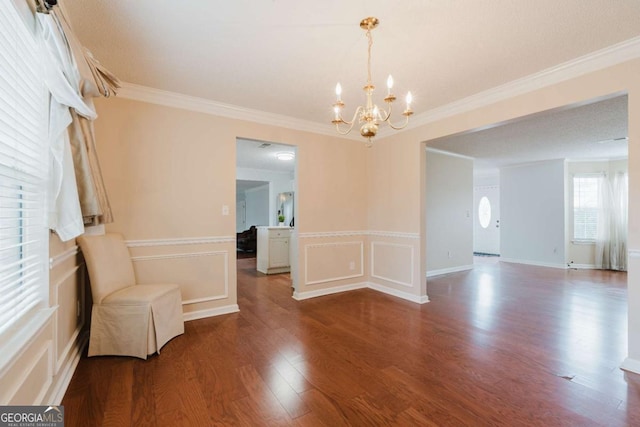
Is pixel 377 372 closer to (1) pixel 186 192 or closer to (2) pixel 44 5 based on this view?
(1) pixel 186 192

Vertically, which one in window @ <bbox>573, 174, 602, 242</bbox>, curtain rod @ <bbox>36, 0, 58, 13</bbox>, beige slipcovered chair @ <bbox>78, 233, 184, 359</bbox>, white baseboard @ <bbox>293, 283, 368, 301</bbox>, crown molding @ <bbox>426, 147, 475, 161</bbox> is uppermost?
crown molding @ <bbox>426, 147, 475, 161</bbox>

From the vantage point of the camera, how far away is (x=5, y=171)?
4.05 feet

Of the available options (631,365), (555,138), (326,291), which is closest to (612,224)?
(555,138)

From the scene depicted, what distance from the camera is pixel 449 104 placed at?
132 inches

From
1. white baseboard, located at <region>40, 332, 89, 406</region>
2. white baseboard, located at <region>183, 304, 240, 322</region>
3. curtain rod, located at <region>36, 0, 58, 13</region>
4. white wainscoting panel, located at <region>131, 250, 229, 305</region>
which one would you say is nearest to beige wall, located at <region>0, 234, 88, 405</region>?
white baseboard, located at <region>40, 332, 89, 406</region>

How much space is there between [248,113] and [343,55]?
1.61m

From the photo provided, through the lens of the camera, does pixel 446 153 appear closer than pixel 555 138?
No

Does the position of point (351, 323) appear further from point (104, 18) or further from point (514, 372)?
point (104, 18)

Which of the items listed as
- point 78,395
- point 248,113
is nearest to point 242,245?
point 248,113

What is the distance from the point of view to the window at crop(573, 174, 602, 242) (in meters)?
6.30

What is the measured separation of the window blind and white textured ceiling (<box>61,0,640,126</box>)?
68cm

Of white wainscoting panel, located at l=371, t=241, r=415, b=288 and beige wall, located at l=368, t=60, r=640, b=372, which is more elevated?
beige wall, located at l=368, t=60, r=640, b=372

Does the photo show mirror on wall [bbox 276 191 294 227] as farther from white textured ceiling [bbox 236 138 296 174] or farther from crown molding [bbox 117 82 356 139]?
crown molding [bbox 117 82 356 139]

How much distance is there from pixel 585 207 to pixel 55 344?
8938mm
